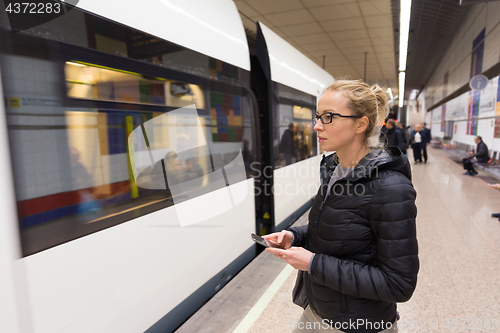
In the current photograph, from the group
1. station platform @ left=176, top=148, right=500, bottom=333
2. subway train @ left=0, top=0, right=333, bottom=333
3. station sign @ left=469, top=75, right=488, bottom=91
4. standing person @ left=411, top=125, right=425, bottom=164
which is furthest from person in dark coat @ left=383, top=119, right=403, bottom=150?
subway train @ left=0, top=0, right=333, bottom=333

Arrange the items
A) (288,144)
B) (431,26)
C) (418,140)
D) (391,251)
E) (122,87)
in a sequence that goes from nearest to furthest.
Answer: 1. (391,251)
2. (122,87)
3. (288,144)
4. (431,26)
5. (418,140)

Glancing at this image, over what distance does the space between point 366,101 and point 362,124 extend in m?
0.09

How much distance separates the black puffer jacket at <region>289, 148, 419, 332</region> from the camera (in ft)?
3.52

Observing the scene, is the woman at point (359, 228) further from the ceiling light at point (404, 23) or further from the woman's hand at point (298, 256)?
the ceiling light at point (404, 23)

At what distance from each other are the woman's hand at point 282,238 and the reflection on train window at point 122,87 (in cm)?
119

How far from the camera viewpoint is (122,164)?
1874 mm

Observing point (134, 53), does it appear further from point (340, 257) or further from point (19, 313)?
point (340, 257)

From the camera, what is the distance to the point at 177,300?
91.7 inches

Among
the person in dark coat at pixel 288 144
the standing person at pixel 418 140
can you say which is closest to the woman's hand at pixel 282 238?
the person in dark coat at pixel 288 144

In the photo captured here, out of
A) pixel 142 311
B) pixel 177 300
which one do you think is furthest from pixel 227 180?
pixel 142 311

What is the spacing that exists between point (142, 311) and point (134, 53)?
162 centimetres

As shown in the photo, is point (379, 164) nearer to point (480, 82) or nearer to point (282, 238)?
point (282, 238)

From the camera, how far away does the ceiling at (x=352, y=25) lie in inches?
334

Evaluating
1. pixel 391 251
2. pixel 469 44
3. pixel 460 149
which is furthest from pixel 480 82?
pixel 391 251
